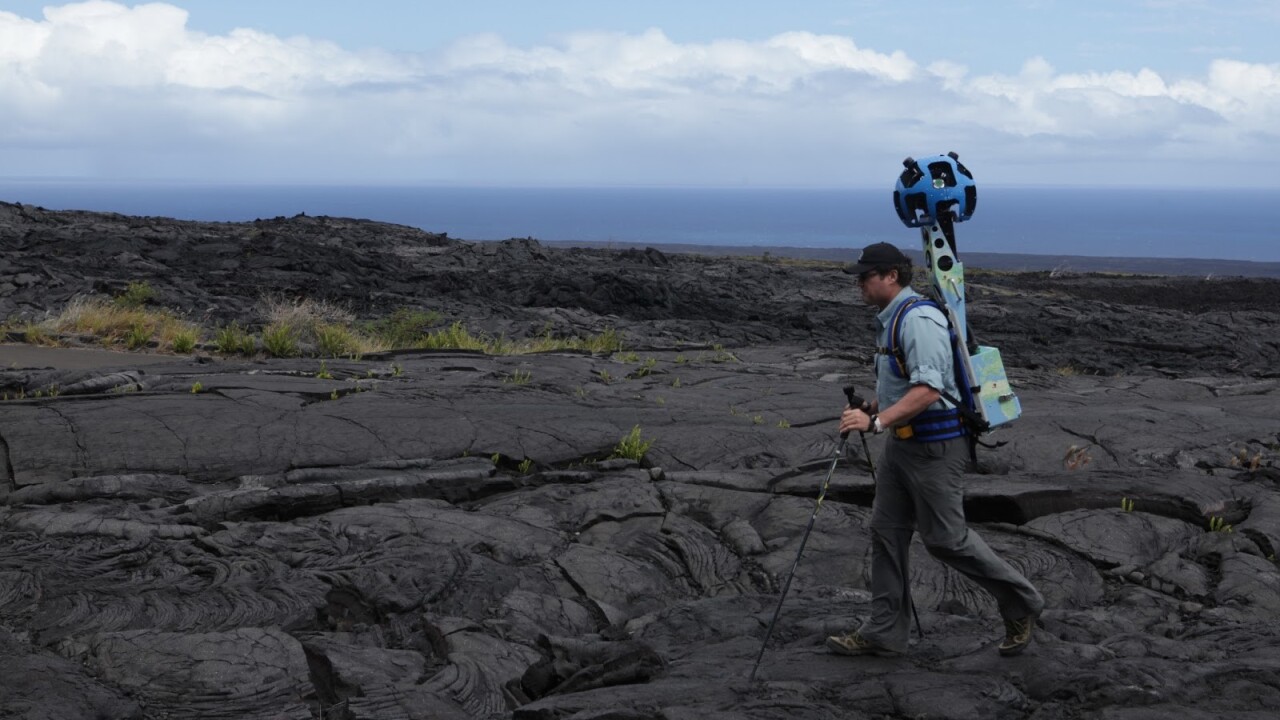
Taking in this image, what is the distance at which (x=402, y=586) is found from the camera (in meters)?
7.63

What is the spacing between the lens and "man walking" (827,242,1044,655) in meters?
6.07

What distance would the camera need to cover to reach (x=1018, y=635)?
6.31 metres

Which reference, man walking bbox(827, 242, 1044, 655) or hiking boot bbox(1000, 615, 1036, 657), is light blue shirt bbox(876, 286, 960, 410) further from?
hiking boot bbox(1000, 615, 1036, 657)

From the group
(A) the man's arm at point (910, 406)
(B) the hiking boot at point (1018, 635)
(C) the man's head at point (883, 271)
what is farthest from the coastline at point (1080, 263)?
(A) the man's arm at point (910, 406)

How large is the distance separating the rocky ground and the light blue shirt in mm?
1526

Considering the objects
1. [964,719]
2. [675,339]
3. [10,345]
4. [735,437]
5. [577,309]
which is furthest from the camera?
[577,309]

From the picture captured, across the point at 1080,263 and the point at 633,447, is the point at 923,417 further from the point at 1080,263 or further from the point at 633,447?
the point at 1080,263

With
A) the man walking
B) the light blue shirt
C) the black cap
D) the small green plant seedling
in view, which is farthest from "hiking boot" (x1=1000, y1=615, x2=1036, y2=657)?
the small green plant seedling

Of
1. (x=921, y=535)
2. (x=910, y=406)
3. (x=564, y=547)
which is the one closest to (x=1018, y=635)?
(x=921, y=535)

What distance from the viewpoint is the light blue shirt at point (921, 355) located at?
603cm

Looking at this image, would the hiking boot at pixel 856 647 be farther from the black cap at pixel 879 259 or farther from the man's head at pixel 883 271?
the black cap at pixel 879 259

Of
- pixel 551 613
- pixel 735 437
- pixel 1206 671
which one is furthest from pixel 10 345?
pixel 1206 671

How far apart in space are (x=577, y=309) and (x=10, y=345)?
1260cm

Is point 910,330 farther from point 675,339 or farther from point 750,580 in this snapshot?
point 675,339
